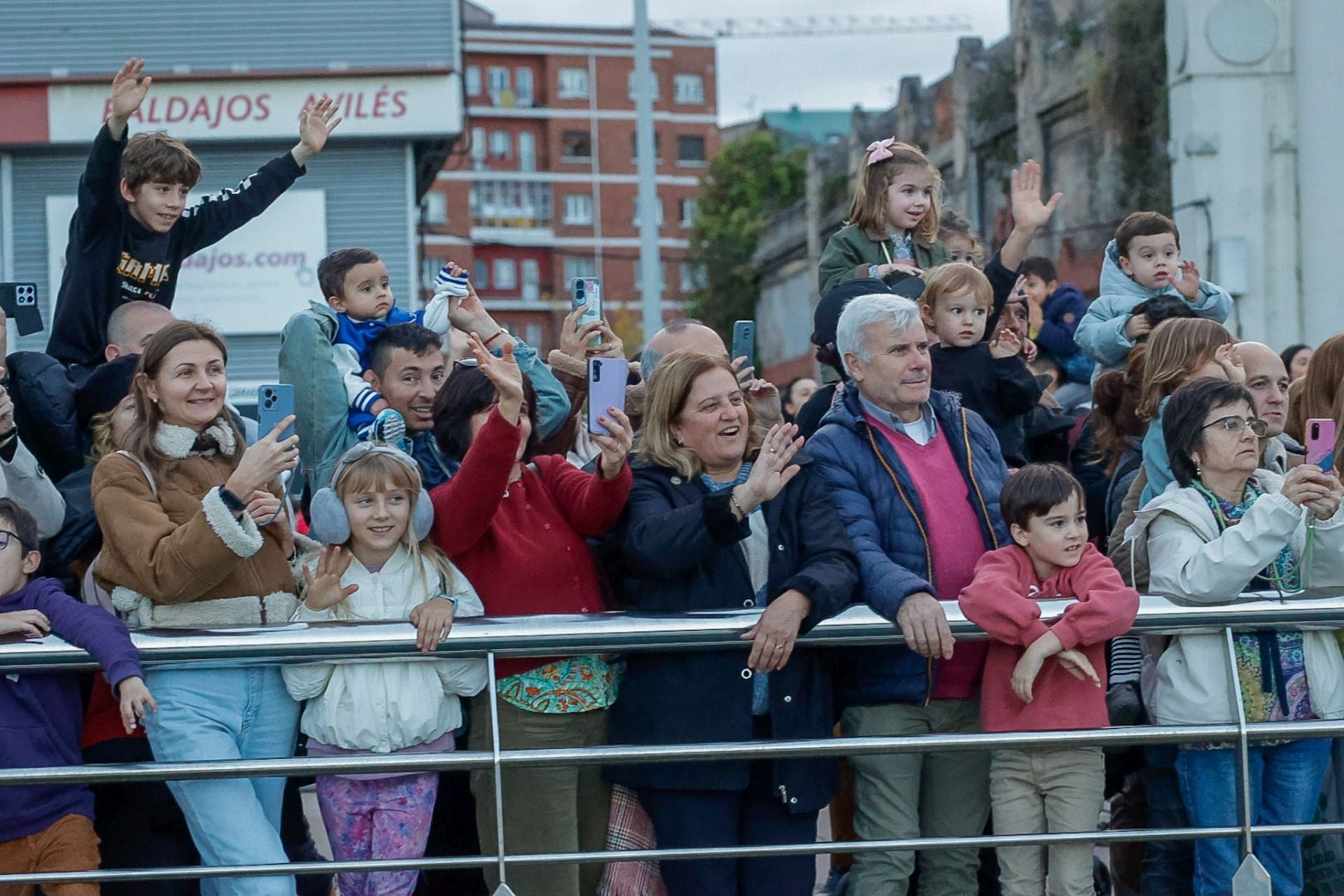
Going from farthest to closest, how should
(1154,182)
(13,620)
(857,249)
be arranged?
(1154,182), (857,249), (13,620)

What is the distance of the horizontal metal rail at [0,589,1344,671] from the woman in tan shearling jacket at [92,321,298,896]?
0.65 ft

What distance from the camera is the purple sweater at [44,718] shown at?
14.4 ft

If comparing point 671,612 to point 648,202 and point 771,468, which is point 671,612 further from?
point 648,202

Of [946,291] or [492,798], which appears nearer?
[492,798]

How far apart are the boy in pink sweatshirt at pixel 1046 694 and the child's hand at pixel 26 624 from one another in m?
2.34

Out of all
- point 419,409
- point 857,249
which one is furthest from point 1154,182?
point 419,409

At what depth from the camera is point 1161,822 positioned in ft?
16.1

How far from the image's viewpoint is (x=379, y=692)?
4531 millimetres

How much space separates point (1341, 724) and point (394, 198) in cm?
1460

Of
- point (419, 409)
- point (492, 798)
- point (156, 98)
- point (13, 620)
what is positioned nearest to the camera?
point (13, 620)

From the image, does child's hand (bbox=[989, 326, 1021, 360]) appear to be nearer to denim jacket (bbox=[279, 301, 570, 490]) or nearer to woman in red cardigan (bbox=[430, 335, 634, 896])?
denim jacket (bbox=[279, 301, 570, 490])

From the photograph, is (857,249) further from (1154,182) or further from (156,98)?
(1154,182)

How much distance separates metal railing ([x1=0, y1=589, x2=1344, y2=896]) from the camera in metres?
4.30

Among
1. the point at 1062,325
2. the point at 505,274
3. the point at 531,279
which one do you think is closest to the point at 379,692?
the point at 1062,325
